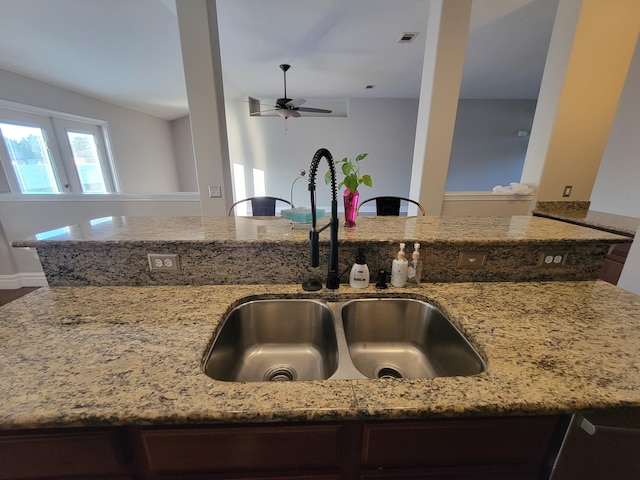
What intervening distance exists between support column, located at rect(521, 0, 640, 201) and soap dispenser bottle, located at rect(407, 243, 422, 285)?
242 cm

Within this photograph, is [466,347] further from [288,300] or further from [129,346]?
[129,346]

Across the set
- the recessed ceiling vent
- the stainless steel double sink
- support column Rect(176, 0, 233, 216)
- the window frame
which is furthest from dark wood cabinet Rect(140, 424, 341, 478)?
the recessed ceiling vent

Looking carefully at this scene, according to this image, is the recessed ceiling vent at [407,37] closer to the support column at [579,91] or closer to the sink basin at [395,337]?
the support column at [579,91]

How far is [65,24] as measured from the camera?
225 cm

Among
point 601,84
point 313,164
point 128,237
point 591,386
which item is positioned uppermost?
point 601,84

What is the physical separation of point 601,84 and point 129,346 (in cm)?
379

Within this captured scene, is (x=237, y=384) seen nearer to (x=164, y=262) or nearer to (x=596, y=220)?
(x=164, y=262)

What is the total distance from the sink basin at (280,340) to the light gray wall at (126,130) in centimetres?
410

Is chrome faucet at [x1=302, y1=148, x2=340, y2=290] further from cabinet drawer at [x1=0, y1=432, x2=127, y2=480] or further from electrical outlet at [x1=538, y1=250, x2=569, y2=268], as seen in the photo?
electrical outlet at [x1=538, y1=250, x2=569, y2=268]

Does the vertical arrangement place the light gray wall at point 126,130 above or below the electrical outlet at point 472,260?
above

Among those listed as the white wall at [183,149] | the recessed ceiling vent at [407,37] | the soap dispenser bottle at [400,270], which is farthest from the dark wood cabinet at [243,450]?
the white wall at [183,149]

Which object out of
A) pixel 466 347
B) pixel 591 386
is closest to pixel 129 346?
pixel 466 347

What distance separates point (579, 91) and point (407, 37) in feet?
5.85

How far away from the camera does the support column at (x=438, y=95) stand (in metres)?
2.14
